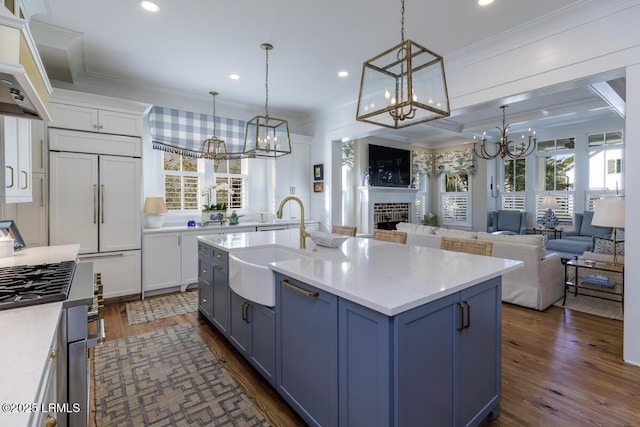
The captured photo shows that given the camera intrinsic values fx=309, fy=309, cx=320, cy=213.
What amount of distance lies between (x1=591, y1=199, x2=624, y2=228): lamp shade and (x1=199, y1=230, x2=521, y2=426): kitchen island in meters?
2.19

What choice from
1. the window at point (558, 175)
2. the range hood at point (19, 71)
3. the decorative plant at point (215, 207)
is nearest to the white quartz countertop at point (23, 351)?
the range hood at point (19, 71)

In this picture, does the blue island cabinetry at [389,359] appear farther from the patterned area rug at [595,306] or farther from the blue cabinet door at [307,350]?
the patterned area rug at [595,306]

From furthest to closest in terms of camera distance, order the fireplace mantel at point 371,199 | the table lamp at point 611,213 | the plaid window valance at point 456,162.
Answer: the plaid window valance at point 456,162
the fireplace mantel at point 371,199
the table lamp at point 611,213

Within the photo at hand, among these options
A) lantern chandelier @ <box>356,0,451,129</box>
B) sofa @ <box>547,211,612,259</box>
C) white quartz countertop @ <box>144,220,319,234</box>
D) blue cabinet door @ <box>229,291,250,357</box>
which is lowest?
blue cabinet door @ <box>229,291,250,357</box>

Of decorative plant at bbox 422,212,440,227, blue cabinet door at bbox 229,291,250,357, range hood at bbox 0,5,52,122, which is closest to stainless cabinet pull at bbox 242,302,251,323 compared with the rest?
blue cabinet door at bbox 229,291,250,357

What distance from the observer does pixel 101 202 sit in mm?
3668

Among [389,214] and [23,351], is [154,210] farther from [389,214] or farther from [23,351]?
[389,214]

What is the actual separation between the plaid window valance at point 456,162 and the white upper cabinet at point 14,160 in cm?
830

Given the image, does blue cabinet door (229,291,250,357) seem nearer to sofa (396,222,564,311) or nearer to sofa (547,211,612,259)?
sofa (396,222,564,311)

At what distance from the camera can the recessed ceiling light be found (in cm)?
262

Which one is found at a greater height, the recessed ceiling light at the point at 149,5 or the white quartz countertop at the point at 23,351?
the recessed ceiling light at the point at 149,5

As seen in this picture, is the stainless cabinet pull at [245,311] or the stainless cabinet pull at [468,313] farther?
the stainless cabinet pull at [245,311]

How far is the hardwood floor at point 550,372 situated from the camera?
6.12 feet

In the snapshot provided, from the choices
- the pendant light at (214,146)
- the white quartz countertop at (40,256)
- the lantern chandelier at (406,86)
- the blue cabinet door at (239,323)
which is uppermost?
the pendant light at (214,146)
